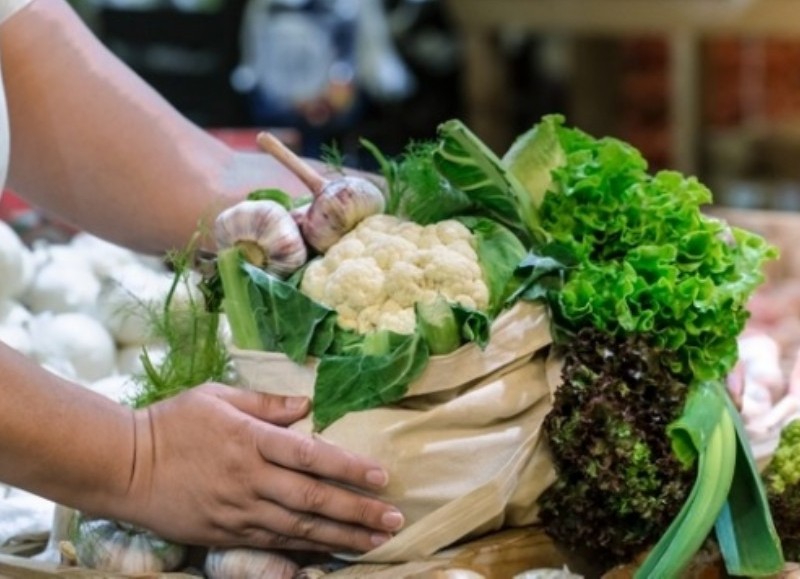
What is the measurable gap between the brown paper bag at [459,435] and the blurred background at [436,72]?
3394mm

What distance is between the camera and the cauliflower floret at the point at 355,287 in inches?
63.4

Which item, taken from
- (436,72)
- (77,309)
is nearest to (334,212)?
(77,309)

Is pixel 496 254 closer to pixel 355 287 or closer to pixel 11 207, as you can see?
pixel 355 287

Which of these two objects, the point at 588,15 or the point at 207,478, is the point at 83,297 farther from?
the point at 588,15

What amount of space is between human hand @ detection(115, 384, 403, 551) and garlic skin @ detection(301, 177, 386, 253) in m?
0.19

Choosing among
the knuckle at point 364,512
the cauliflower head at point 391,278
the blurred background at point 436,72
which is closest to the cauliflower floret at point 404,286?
the cauliflower head at point 391,278

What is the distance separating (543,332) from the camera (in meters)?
1.62

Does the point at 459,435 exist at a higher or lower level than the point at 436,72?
higher

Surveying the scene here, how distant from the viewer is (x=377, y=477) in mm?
1539

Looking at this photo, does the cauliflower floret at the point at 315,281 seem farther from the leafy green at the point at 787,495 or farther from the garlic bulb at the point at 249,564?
the leafy green at the point at 787,495

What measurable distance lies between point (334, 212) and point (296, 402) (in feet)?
0.70

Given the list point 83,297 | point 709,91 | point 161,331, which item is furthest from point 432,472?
point 709,91

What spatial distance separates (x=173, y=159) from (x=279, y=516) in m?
0.69

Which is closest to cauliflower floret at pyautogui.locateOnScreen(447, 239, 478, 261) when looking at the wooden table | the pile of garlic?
the pile of garlic
